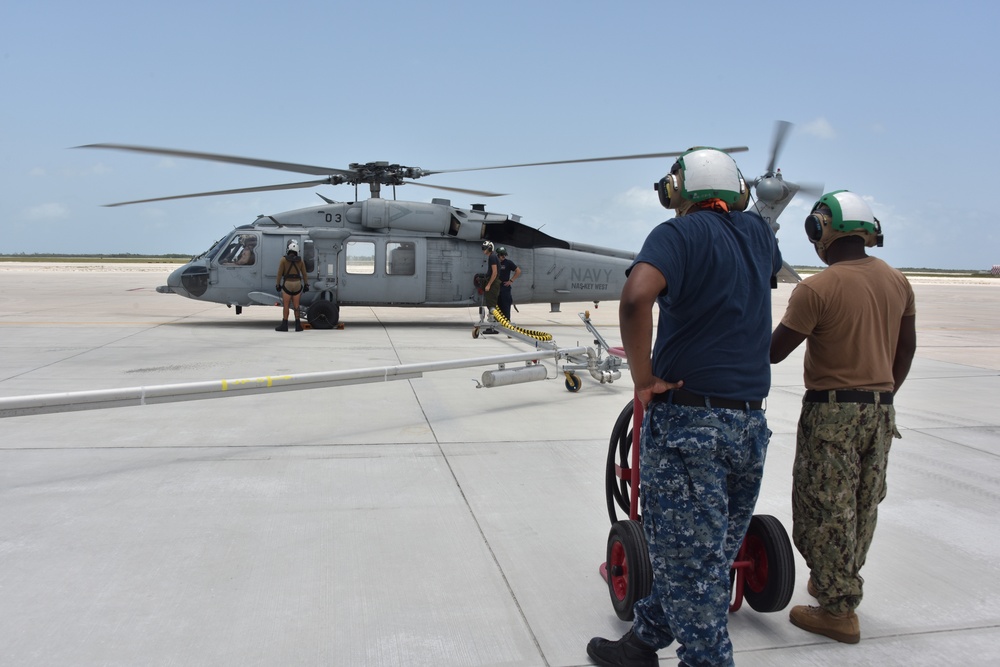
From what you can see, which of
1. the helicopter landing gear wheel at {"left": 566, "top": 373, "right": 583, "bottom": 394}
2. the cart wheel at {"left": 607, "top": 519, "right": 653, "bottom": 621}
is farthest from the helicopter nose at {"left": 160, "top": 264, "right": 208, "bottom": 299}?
the cart wheel at {"left": 607, "top": 519, "right": 653, "bottom": 621}

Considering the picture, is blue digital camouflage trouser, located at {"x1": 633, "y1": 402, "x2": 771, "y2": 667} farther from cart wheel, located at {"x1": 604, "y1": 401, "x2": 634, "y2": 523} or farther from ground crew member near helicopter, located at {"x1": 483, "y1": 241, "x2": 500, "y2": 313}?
ground crew member near helicopter, located at {"x1": 483, "y1": 241, "x2": 500, "y2": 313}

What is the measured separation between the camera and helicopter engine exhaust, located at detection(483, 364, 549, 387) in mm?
6926

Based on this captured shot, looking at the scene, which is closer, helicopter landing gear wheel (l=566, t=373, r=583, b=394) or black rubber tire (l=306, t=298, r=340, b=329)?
helicopter landing gear wheel (l=566, t=373, r=583, b=394)

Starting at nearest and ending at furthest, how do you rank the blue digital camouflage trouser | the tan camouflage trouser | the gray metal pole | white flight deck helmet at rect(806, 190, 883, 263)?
1. the blue digital camouflage trouser
2. the tan camouflage trouser
3. white flight deck helmet at rect(806, 190, 883, 263)
4. the gray metal pole

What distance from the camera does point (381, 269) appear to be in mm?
14930

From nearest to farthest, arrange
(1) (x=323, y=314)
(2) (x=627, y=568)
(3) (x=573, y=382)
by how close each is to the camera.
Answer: (2) (x=627, y=568) → (3) (x=573, y=382) → (1) (x=323, y=314)

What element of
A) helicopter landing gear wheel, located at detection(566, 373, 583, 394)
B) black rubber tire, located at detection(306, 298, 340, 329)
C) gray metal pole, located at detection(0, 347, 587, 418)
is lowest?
black rubber tire, located at detection(306, 298, 340, 329)

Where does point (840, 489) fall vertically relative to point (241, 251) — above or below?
below

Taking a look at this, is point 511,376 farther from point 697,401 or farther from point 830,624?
point 697,401

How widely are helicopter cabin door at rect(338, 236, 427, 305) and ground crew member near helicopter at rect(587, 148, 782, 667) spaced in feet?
41.4

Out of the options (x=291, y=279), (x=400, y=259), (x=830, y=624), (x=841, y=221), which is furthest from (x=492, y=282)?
(x=830, y=624)

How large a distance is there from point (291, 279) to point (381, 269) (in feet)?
6.12

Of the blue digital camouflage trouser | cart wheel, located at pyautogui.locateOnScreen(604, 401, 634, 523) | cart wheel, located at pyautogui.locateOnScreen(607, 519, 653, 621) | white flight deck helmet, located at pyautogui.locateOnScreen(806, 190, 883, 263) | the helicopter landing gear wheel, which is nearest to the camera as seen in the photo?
the blue digital camouflage trouser

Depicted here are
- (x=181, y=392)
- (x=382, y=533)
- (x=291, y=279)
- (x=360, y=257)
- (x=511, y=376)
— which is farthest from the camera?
(x=360, y=257)
